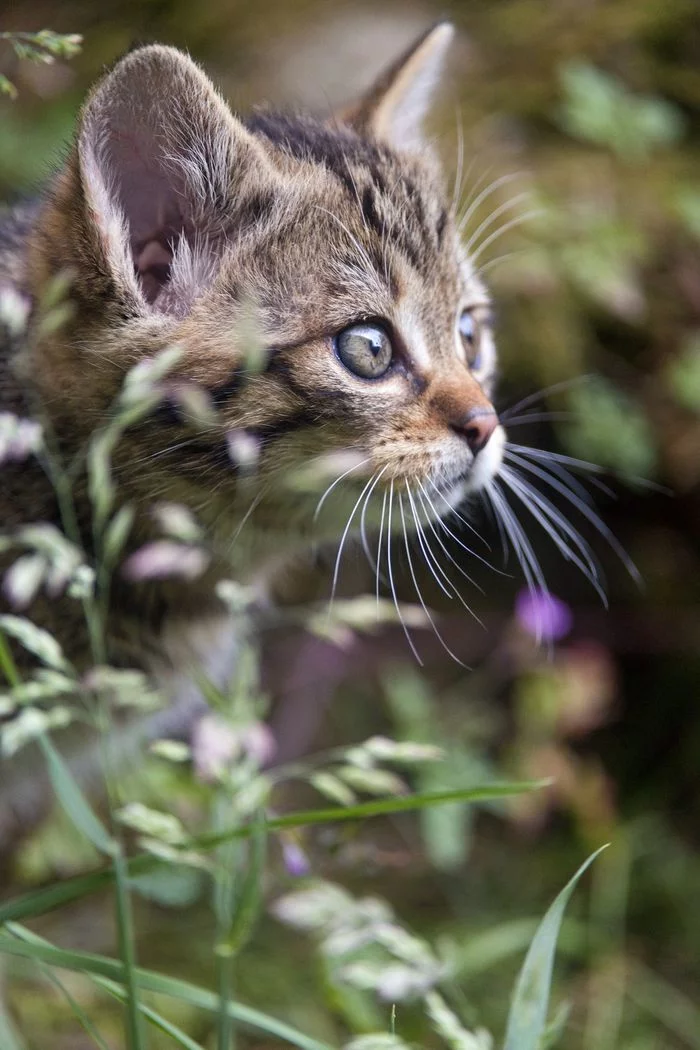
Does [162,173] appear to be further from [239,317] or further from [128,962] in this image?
[128,962]

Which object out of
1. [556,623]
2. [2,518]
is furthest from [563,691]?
[2,518]

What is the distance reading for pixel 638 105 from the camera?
2.59m

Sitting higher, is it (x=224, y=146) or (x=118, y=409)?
(x=224, y=146)

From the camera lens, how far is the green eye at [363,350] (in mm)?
1465

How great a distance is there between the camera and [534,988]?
109 centimetres

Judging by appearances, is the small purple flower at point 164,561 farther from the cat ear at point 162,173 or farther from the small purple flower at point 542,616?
the small purple flower at point 542,616

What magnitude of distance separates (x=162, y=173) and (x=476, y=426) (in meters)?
0.56

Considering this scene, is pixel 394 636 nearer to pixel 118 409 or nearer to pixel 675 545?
pixel 675 545

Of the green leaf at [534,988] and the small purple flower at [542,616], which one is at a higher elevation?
the small purple flower at [542,616]

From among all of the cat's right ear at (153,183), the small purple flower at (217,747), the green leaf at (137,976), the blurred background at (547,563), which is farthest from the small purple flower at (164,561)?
the blurred background at (547,563)

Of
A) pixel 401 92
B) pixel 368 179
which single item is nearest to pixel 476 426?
pixel 368 179

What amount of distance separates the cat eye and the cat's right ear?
1.38 ft

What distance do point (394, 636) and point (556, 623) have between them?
602 millimetres

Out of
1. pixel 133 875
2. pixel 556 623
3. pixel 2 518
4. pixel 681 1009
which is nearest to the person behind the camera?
pixel 133 875
